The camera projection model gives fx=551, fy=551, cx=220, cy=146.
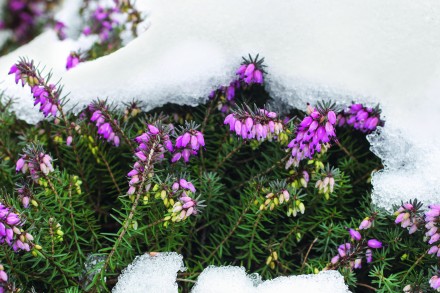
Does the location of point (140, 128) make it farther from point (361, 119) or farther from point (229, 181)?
point (361, 119)

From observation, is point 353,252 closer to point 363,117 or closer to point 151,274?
point 363,117

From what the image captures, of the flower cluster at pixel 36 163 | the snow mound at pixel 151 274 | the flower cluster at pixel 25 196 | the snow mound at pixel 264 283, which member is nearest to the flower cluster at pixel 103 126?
the flower cluster at pixel 36 163

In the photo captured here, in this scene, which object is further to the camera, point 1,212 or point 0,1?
point 0,1

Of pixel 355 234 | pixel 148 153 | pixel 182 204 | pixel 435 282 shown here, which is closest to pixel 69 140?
pixel 148 153

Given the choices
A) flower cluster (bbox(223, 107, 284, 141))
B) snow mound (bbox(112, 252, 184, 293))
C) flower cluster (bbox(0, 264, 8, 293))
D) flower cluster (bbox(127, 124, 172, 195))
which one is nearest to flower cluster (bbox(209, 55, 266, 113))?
flower cluster (bbox(223, 107, 284, 141))

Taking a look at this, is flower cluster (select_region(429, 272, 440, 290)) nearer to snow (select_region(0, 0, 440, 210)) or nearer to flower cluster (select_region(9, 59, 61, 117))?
snow (select_region(0, 0, 440, 210))

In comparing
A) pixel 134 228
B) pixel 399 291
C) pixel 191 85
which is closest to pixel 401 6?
pixel 191 85
